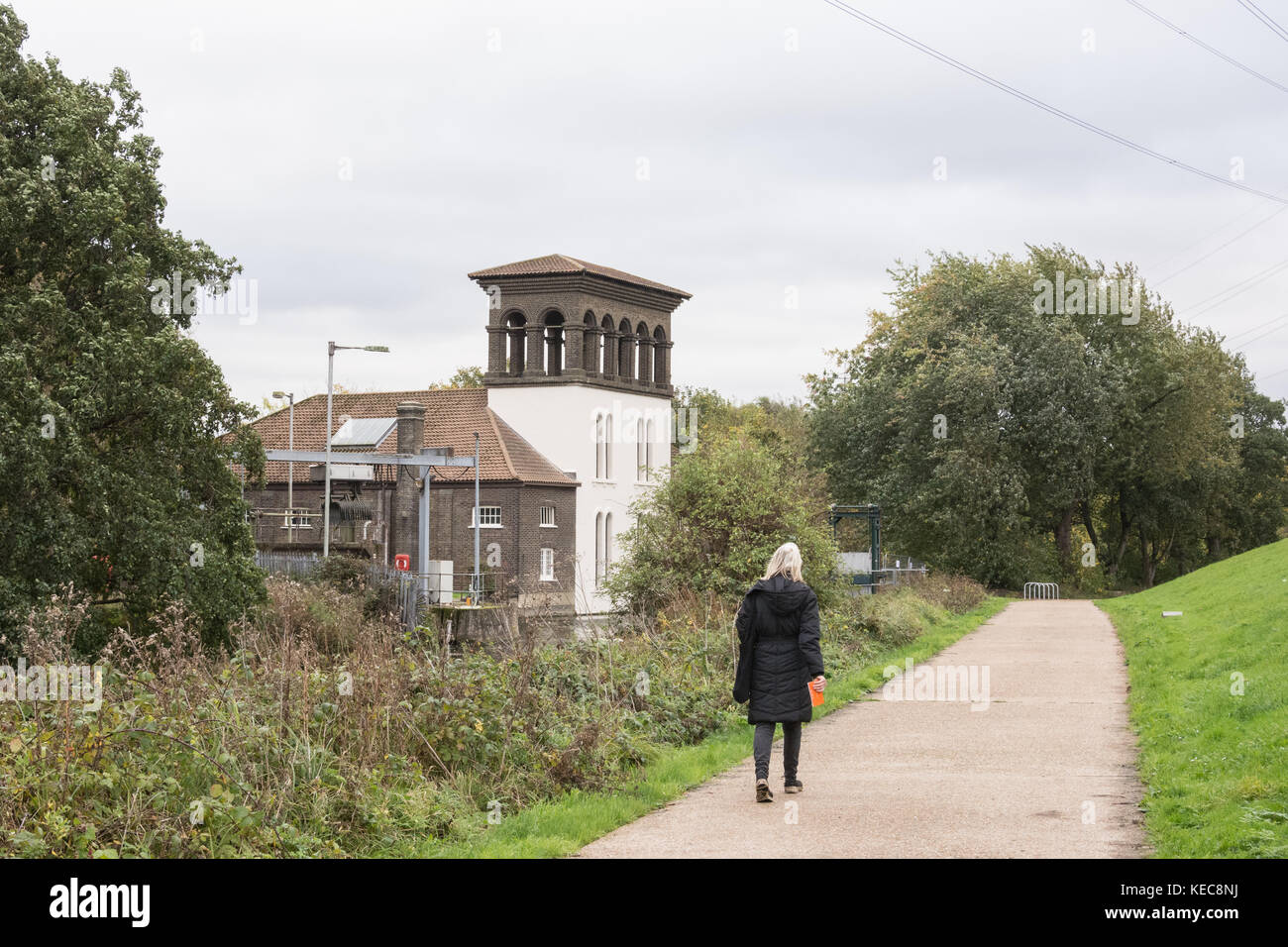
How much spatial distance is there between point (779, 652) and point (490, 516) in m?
48.7

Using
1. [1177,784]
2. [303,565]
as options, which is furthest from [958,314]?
[1177,784]

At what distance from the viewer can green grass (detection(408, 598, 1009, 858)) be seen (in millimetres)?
8031

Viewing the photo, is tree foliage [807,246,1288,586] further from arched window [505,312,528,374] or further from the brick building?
arched window [505,312,528,374]

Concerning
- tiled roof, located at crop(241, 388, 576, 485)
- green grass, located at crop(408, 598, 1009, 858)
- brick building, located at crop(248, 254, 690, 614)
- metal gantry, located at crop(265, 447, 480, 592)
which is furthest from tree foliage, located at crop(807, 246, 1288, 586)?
green grass, located at crop(408, 598, 1009, 858)

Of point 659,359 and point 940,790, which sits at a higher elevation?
point 659,359

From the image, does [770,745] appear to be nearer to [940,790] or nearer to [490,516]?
[940,790]

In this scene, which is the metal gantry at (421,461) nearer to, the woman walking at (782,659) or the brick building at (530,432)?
the brick building at (530,432)

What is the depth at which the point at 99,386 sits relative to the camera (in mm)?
23781

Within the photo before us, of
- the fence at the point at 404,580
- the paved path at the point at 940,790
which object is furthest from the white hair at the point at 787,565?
the fence at the point at 404,580

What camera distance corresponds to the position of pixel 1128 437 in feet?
187

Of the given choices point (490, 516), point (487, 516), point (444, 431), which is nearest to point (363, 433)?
point (444, 431)

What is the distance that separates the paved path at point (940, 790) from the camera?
804 centimetres

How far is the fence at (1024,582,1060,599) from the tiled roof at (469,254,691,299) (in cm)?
2548

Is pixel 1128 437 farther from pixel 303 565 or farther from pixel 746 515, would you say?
pixel 746 515
